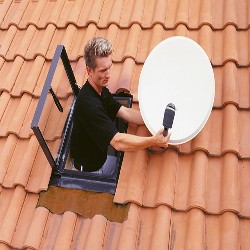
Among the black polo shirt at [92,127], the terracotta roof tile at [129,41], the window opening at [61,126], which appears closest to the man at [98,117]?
the black polo shirt at [92,127]

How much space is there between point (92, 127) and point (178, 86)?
66cm

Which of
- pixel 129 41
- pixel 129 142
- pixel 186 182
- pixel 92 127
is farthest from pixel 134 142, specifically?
pixel 129 41

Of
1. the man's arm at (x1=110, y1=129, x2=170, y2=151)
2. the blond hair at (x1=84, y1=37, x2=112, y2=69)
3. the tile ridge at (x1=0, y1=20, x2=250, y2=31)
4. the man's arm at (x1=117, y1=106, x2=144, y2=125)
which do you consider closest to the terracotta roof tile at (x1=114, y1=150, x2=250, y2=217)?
the man's arm at (x1=110, y1=129, x2=170, y2=151)

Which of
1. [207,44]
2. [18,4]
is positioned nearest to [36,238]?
[207,44]

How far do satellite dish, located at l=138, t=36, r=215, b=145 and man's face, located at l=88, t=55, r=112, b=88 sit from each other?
242 mm

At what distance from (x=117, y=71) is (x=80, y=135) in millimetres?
671

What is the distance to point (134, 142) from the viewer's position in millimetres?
2309

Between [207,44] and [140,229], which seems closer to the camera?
[140,229]

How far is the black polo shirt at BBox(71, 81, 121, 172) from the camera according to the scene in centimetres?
235

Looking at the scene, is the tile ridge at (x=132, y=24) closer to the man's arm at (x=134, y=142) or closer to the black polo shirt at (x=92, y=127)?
the black polo shirt at (x=92, y=127)

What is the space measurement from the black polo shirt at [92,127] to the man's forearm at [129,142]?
0.04 meters

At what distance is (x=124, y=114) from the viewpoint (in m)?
2.64

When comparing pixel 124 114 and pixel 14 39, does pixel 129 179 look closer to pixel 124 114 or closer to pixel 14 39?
pixel 124 114

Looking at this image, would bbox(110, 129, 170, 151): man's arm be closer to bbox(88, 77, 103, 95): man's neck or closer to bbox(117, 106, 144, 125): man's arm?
bbox(117, 106, 144, 125): man's arm
